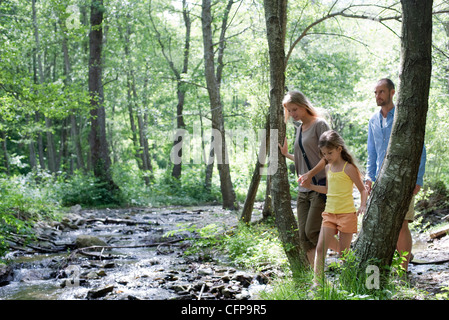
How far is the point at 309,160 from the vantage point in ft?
15.6

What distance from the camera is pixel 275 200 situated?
195 inches

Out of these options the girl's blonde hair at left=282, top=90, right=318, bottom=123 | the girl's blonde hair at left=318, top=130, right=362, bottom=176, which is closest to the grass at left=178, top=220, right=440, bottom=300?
the girl's blonde hair at left=318, top=130, right=362, bottom=176

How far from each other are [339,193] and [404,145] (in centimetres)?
89

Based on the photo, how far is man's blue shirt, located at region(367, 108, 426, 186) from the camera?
4770 millimetres

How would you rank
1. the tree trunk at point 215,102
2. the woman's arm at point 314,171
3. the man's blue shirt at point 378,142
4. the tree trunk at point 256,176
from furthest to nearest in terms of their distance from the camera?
the tree trunk at point 215,102, the tree trunk at point 256,176, the man's blue shirt at point 378,142, the woman's arm at point 314,171

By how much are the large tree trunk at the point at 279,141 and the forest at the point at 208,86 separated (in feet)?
0.07

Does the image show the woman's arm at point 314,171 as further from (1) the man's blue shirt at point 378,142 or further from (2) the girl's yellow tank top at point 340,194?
(1) the man's blue shirt at point 378,142

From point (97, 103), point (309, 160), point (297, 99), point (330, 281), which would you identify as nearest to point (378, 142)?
point (309, 160)

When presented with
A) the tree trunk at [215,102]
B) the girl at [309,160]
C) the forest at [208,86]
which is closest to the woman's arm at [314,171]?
the girl at [309,160]

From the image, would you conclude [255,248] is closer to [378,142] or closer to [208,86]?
[378,142]

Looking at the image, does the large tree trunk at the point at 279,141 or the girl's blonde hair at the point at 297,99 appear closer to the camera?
the girl's blonde hair at the point at 297,99

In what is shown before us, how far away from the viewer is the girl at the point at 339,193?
14.2 ft

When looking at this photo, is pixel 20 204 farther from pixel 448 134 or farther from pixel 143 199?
pixel 448 134
